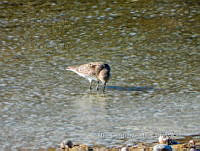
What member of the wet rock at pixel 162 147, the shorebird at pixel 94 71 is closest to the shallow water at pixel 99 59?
the shorebird at pixel 94 71

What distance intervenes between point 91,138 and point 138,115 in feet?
5.18

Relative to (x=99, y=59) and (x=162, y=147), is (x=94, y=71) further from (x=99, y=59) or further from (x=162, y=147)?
(x=162, y=147)

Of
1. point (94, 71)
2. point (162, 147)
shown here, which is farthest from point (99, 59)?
point (162, 147)

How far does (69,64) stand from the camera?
1436 cm

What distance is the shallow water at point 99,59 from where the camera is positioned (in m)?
10.2

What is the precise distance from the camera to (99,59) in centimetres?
1472

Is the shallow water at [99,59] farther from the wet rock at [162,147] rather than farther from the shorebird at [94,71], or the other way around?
the wet rock at [162,147]

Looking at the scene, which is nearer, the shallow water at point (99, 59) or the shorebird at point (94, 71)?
the shallow water at point (99, 59)

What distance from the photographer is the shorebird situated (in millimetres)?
12930

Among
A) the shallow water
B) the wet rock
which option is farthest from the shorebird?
the wet rock

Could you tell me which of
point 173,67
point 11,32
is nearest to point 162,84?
point 173,67

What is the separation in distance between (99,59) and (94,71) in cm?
161

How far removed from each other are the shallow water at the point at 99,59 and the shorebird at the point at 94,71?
0.26 m

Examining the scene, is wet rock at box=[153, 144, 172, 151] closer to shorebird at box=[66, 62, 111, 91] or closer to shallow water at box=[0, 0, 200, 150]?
shallow water at box=[0, 0, 200, 150]
